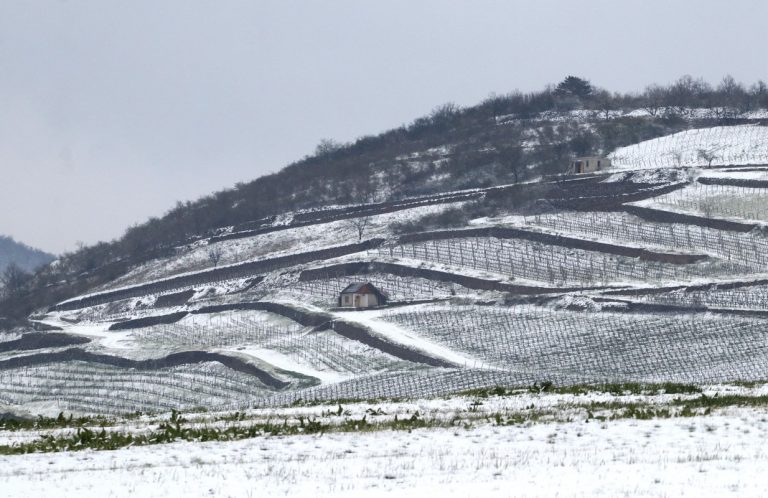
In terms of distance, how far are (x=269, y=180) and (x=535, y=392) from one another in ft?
353

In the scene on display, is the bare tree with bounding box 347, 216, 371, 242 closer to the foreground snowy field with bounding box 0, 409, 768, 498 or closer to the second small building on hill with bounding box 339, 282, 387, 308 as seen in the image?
the second small building on hill with bounding box 339, 282, 387, 308

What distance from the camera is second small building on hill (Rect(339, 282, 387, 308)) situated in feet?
228

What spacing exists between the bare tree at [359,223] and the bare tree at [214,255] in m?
10.5

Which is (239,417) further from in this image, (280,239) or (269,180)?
(269,180)

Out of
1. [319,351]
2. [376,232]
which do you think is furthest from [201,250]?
[319,351]

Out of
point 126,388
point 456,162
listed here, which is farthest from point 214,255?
point 126,388

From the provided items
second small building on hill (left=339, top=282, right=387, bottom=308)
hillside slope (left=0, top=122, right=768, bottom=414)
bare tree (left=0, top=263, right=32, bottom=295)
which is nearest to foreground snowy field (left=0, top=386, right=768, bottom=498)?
hillside slope (left=0, top=122, right=768, bottom=414)

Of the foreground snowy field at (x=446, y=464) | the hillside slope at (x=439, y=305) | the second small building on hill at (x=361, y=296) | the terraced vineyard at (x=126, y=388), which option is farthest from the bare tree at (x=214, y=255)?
the foreground snowy field at (x=446, y=464)

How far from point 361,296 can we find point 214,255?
3041 cm

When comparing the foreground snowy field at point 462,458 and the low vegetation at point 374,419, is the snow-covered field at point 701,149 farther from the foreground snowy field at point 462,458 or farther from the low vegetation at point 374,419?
the foreground snowy field at point 462,458

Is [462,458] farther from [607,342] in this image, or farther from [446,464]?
[607,342]

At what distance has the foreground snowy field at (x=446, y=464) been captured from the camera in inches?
494

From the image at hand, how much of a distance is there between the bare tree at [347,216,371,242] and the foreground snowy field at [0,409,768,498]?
7362 cm

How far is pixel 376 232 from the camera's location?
299ft
